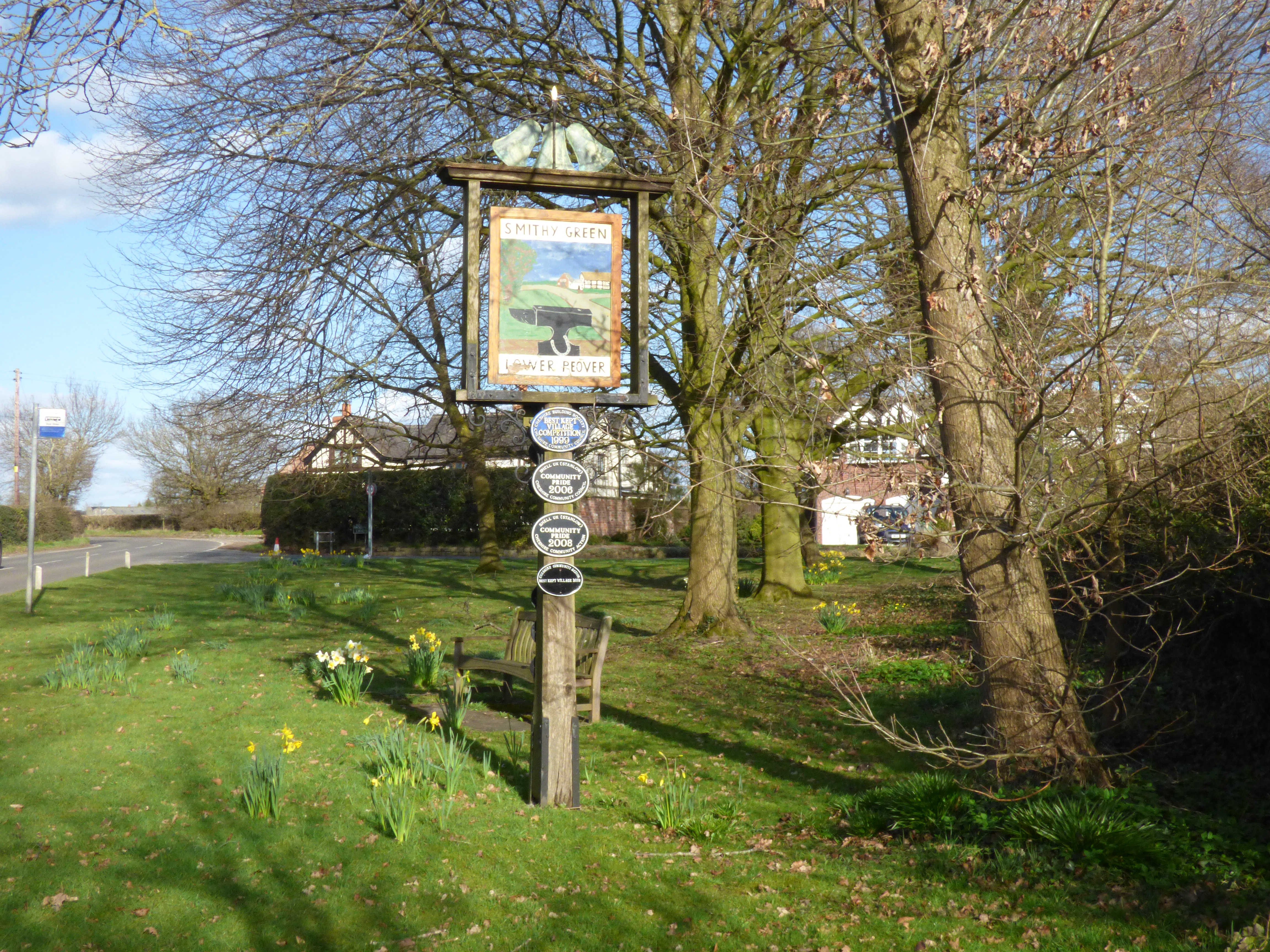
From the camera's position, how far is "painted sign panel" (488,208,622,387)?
6141 millimetres

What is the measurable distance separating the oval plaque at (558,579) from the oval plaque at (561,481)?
0.40 m

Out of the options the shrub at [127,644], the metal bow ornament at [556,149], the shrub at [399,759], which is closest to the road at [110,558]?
the shrub at [127,644]

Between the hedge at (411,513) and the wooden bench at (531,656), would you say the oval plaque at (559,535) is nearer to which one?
the wooden bench at (531,656)

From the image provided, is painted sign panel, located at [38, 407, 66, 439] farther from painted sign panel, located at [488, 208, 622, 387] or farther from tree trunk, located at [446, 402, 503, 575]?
painted sign panel, located at [488, 208, 622, 387]

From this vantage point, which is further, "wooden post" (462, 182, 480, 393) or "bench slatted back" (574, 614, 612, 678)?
"bench slatted back" (574, 614, 612, 678)

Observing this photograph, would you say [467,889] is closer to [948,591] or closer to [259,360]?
[259,360]

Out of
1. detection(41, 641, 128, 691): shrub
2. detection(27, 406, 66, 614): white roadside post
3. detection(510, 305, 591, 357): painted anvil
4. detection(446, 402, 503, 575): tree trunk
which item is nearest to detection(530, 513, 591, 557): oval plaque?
detection(510, 305, 591, 357): painted anvil

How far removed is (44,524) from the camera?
4025cm

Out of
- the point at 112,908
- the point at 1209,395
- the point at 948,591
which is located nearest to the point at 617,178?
the point at 1209,395

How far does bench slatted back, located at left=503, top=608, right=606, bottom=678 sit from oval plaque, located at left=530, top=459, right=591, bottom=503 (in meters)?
2.59

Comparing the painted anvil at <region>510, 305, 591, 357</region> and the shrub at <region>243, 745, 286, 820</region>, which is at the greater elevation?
the painted anvil at <region>510, 305, 591, 357</region>

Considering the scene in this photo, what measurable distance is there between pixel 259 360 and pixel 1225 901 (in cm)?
970

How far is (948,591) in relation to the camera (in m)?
12.3

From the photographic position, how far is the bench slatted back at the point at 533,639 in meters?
8.45
